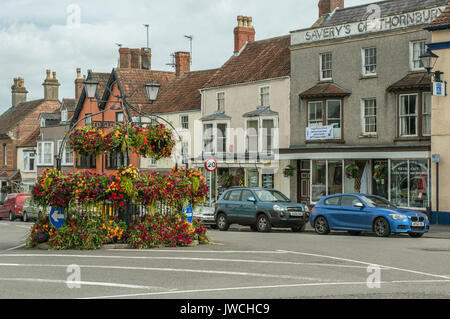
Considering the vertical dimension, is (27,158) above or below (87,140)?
above

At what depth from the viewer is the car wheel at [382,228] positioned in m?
23.5

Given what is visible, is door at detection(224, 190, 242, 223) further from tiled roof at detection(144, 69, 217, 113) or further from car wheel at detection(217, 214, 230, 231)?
tiled roof at detection(144, 69, 217, 113)

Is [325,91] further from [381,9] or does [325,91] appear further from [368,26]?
[381,9]

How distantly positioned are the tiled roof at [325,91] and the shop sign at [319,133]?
1.64 m

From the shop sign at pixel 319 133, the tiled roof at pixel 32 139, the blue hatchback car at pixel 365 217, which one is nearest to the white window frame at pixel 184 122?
the shop sign at pixel 319 133

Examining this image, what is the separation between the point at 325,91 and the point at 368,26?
386 cm

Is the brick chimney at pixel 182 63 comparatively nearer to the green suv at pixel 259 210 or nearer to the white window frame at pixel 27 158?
the white window frame at pixel 27 158

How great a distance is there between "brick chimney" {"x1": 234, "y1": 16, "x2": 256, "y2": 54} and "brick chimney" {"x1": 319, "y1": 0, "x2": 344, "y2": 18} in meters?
8.35

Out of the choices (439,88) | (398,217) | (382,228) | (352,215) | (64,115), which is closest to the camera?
(398,217)

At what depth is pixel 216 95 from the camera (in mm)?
44844

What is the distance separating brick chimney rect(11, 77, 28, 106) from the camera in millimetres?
78713

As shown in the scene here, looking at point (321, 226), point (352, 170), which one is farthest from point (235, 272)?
point (352, 170)

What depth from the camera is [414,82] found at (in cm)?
3191
